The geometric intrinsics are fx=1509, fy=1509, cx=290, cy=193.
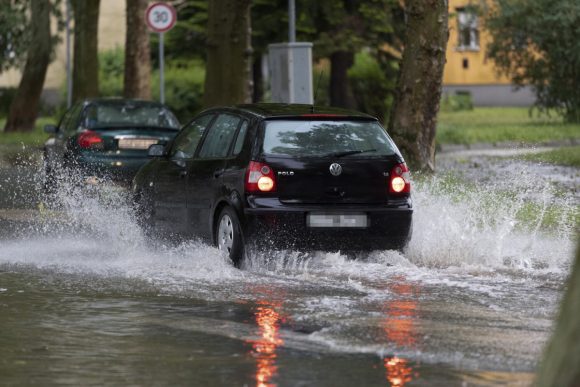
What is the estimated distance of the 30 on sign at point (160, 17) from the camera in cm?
2895

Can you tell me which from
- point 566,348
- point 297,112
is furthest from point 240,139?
point 566,348

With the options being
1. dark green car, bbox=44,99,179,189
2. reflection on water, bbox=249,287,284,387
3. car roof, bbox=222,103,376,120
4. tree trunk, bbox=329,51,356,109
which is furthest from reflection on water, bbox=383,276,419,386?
tree trunk, bbox=329,51,356,109

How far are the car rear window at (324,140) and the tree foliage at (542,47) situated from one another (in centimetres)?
2911

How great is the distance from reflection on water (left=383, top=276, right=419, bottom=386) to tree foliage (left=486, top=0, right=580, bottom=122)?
3095cm

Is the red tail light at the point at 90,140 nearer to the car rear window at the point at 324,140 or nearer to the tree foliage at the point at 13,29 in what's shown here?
the car rear window at the point at 324,140

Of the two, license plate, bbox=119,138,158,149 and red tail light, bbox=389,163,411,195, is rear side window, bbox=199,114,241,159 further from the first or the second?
license plate, bbox=119,138,158,149

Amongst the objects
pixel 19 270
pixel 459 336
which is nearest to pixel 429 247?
pixel 19 270

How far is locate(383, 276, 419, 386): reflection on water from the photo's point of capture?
793cm

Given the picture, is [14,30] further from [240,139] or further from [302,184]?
[302,184]

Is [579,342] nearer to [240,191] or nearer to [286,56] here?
[240,191]

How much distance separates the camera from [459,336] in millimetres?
9234

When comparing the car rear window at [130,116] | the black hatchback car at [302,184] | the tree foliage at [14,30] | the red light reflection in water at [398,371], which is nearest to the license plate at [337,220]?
the black hatchback car at [302,184]

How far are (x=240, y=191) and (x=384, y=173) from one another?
1282 millimetres

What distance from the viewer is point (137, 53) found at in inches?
1414
